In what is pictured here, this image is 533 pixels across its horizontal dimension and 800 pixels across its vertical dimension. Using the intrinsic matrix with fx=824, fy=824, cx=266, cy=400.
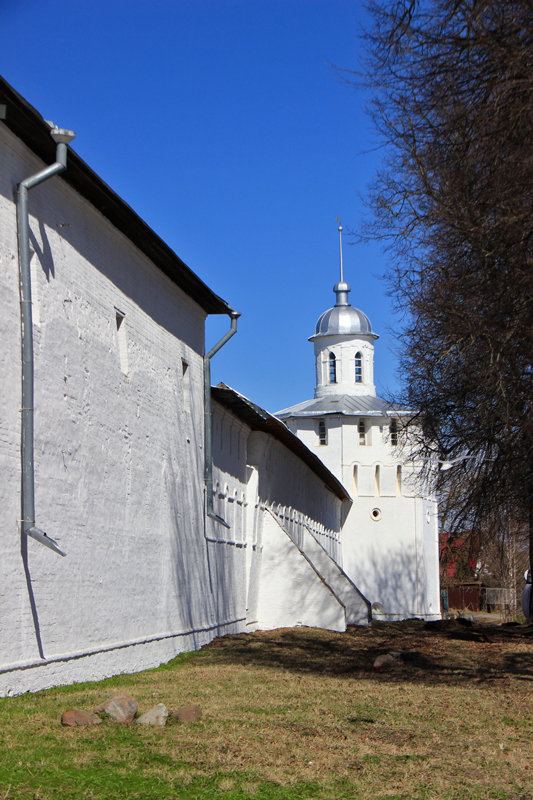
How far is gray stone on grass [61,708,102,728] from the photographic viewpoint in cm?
635

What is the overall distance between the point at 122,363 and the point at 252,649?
5794 mm

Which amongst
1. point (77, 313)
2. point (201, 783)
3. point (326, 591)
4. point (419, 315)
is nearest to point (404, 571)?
point (326, 591)

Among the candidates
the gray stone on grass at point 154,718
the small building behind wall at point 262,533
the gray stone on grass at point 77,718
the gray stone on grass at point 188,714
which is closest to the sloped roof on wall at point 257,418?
the small building behind wall at point 262,533

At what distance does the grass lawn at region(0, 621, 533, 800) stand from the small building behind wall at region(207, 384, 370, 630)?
6.00 metres

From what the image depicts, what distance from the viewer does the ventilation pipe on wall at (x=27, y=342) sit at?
315 inches

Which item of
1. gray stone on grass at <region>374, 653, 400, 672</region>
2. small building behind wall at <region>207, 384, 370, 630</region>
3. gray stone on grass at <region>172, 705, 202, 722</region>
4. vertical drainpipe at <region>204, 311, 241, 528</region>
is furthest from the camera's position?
small building behind wall at <region>207, 384, 370, 630</region>

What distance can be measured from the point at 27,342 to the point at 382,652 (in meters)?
8.58

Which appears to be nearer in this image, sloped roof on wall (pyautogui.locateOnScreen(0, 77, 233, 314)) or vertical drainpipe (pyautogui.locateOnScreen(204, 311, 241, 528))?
sloped roof on wall (pyautogui.locateOnScreen(0, 77, 233, 314))

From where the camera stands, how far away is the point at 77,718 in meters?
6.39

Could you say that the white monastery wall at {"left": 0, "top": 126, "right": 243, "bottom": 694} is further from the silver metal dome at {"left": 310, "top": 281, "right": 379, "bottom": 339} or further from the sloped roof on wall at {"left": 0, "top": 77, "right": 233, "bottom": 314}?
the silver metal dome at {"left": 310, "top": 281, "right": 379, "bottom": 339}

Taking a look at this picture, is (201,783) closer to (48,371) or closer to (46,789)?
(46,789)

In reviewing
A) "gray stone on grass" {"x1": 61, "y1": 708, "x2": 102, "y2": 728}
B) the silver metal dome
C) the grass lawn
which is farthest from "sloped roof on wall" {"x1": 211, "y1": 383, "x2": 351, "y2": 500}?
the silver metal dome

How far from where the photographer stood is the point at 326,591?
1878 centimetres

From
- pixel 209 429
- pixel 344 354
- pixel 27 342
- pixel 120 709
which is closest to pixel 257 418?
pixel 209 429
